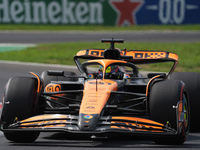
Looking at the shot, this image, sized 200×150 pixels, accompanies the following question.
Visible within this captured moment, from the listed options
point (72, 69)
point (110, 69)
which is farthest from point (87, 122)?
point (72, 69)

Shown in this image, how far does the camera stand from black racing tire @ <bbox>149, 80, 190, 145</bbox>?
7.33m

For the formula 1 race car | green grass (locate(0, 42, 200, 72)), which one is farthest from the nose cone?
green grass (locate(0, 42, 200, 72))

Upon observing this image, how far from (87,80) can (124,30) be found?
80.8ft

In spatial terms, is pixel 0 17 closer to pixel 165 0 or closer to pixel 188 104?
pixel 165 0

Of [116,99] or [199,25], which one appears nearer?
[116,99]

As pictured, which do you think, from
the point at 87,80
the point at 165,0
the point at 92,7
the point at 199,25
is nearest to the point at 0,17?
the point at 92,7

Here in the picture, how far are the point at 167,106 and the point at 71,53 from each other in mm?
14564

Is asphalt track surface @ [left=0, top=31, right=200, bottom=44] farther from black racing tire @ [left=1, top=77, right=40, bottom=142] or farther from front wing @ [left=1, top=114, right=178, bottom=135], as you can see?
front wing @ [left=1, top=114, right=178, bottom=135]

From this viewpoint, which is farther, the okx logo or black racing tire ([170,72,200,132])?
the okx logo

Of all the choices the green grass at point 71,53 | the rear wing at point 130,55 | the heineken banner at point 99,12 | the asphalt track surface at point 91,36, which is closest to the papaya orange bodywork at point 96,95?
the rear wing at point 130,55

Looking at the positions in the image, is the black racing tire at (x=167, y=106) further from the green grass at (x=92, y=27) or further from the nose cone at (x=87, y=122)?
the green grass at (x=92, y=27)

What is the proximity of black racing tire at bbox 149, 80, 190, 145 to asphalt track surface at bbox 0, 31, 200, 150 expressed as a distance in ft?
0.38

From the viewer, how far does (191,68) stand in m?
17.3

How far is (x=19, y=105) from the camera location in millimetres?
7625
